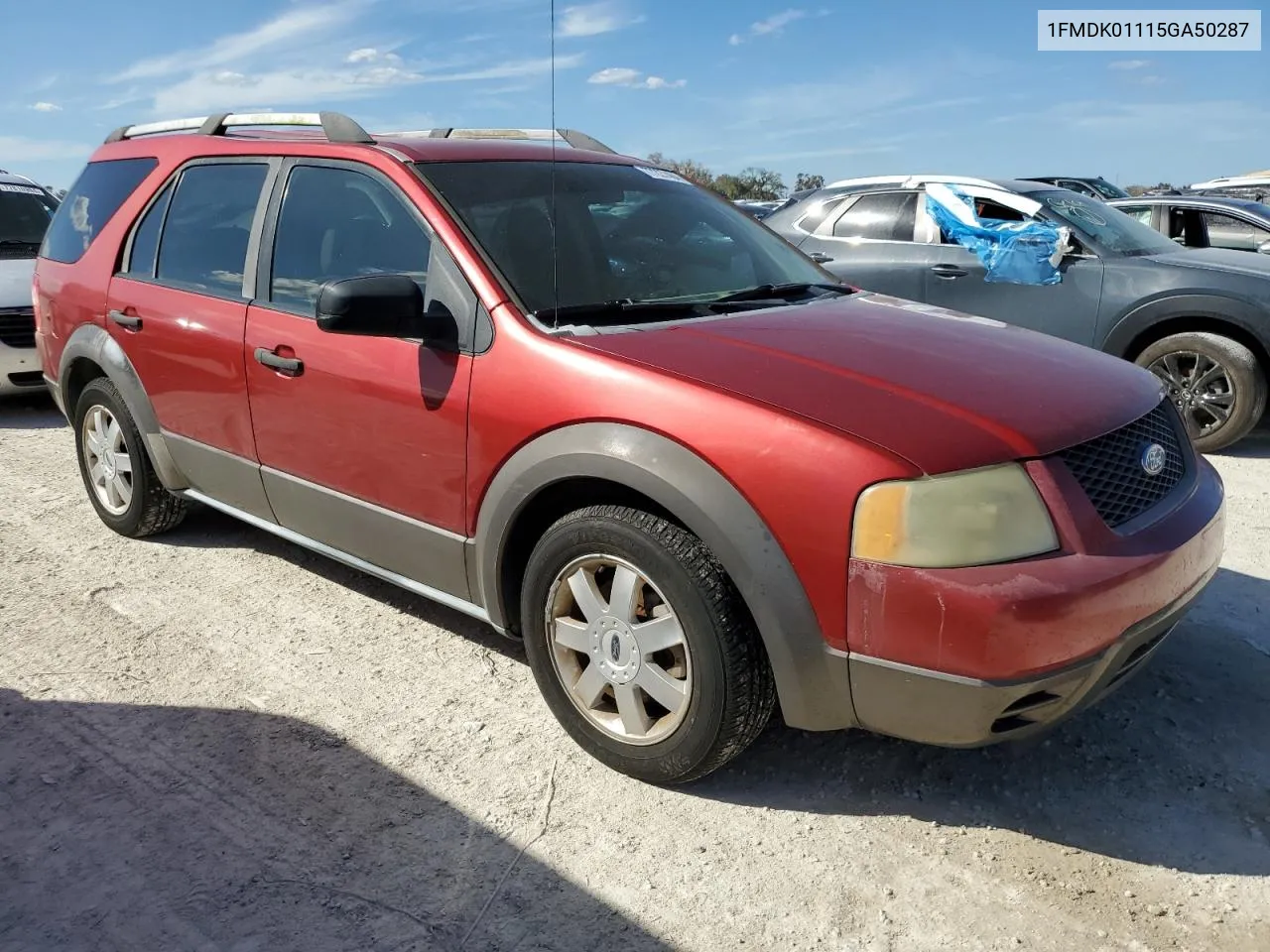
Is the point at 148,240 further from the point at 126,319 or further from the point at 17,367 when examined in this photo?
the point at 17,367

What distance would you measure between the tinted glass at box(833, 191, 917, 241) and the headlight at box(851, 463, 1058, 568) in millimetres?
5444

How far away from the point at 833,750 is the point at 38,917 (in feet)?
6.73

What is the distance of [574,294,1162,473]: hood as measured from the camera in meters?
2.37

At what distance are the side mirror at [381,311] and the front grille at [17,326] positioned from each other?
223 inches

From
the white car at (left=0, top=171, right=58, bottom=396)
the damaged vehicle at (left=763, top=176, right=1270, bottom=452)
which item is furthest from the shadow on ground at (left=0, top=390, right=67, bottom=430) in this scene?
the damaged vehicle at (left=763, top=176, right=1270, bottom=452)

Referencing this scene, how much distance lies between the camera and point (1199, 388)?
6258mm

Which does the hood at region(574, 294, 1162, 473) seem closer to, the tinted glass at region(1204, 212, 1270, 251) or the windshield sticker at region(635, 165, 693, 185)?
the windshield sticker at region(635, 165, 693, 185)

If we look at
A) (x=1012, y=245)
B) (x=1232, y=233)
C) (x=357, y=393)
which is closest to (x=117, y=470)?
(x=357, y=393)

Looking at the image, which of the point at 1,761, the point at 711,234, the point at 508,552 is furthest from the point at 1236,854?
the point at 1,761

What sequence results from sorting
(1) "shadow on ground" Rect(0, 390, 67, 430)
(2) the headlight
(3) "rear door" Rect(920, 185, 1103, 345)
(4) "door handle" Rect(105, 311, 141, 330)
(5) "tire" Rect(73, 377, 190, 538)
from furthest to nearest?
(1) "shadow on ground" Rect(0, 390, 67, 430) < (3) "rear door" Rect(920, 185, 1103, 345) < (5) "tire" Rect(73, 377, 190, 538) < (4) "door handle" Rect(105, 311, 141, 330) < (2) the headlight

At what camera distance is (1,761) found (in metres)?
2.97

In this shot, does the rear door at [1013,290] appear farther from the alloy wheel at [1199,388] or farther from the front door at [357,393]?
the front door at [357,393]

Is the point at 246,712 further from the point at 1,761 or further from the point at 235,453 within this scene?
the point at 235,453

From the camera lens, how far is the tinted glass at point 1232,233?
28.8ft
